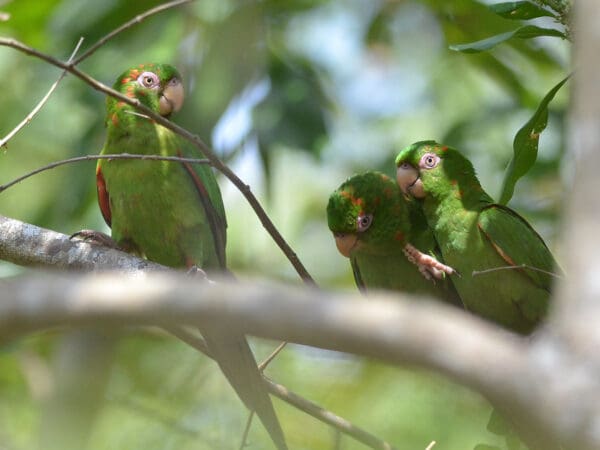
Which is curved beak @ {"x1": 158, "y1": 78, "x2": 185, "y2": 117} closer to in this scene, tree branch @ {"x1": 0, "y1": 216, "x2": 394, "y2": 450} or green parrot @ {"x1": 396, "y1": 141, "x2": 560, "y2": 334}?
tree branch @ {"x1": 0, "y1": 216, "x2": 394, "y2": 450}

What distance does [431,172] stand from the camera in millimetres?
4180

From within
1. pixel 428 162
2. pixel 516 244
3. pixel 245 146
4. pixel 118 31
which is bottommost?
pixel 245 146

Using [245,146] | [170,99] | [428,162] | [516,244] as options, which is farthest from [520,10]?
[245,146]

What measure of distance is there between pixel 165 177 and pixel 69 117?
144 inches

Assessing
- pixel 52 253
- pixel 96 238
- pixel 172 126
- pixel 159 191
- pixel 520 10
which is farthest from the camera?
pixel 159 191

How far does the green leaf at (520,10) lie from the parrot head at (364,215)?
1.07 m

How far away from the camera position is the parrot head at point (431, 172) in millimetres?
4156

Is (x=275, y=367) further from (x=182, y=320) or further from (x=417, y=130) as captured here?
(x=182, y=320)

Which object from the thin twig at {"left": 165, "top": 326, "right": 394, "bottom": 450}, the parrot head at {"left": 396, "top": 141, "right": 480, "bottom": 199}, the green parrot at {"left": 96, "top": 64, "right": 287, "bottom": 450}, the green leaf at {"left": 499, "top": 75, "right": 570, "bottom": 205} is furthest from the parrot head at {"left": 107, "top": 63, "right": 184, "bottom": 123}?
the green leaf at {"left": 499, "top": 75, "right": 570, "bottom": 205}

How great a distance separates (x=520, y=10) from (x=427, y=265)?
1234mm

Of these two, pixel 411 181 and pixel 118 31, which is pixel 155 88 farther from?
pixel 118 31

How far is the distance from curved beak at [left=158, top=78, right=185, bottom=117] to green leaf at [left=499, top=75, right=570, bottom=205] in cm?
179

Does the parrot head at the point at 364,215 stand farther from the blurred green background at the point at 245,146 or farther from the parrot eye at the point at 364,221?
the blurred green background at the point at 245,146

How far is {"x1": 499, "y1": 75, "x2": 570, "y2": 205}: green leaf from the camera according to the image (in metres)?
3.55
